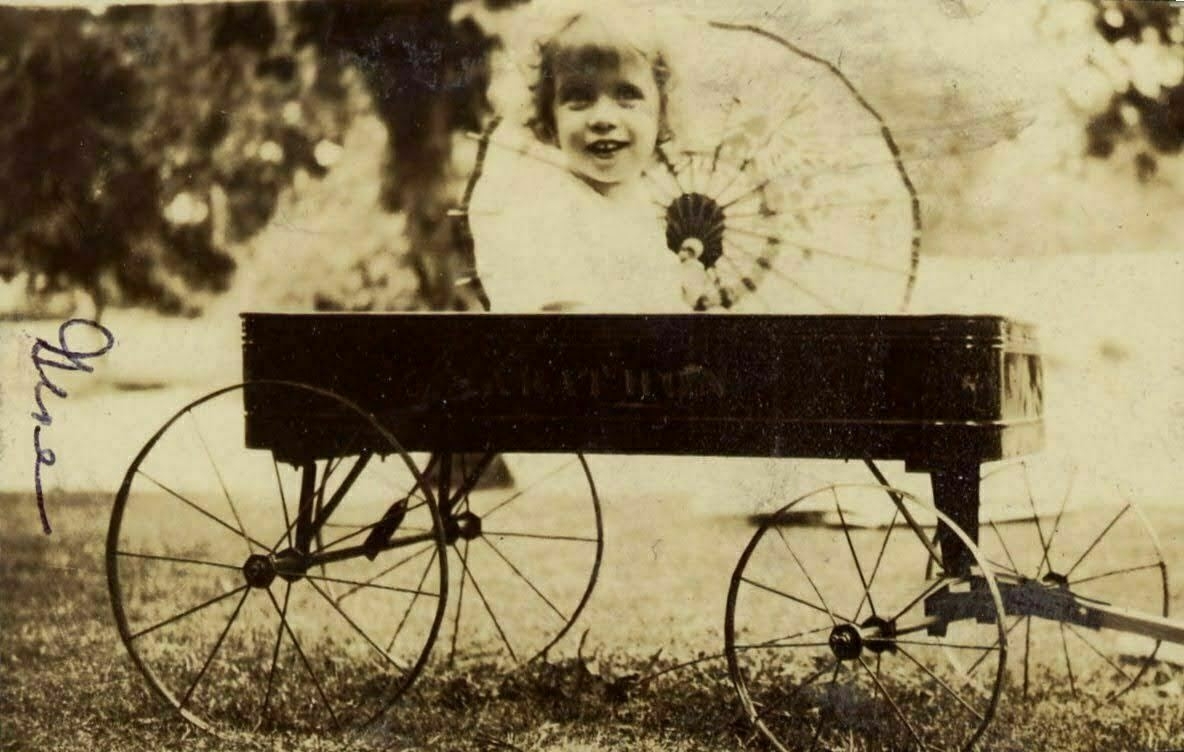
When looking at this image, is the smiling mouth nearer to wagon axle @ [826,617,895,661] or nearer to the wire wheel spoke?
the wire wheel spoke

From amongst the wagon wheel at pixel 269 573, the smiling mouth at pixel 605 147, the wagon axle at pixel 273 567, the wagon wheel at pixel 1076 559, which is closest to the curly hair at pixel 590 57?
the smiling mouth at pixel 605 147

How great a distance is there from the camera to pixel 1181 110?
174 inches

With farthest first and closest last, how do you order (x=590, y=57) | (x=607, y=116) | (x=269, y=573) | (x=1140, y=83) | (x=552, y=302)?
1. (x=552, y=302)
2. (x=607, y=116)
3. (x=590, y=57)
4. (x=1140, y=83)
5. (x=269, y=573)

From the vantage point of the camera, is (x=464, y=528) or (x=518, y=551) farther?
(x=518, y=551)

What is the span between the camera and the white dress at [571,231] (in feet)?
15.4

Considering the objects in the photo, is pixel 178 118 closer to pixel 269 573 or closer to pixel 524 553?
pixel 269 573

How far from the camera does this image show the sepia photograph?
4.07 meters

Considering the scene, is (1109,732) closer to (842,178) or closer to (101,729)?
(842,178)

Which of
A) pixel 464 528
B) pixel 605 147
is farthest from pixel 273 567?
pixel 605 147

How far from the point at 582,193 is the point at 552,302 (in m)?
0.44

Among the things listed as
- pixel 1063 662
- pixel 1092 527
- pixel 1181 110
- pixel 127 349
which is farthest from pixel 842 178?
pixel 127 349

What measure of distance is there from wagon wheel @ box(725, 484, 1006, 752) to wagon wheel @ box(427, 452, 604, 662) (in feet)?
2.35
